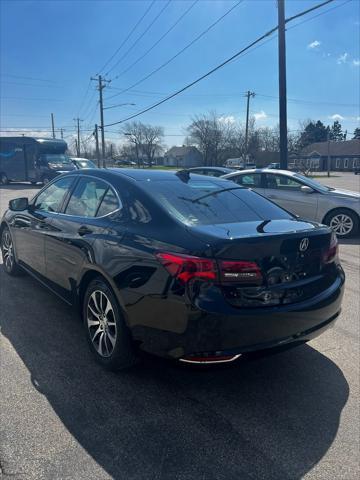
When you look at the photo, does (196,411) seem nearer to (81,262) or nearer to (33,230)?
(81,262)

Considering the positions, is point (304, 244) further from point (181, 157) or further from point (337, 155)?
point (181, 157)

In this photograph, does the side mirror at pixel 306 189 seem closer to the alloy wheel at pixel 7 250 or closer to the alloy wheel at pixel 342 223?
the alloy wheel at pixel 342 223

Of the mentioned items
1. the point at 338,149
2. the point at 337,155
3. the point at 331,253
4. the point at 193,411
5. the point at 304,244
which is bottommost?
the point at 193,411

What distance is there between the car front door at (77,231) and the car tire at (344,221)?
6.61 m

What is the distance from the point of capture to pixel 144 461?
2.17 m

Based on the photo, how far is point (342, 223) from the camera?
872 cm

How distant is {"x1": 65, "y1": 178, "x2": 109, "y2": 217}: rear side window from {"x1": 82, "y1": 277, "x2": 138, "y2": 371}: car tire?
0.75 m

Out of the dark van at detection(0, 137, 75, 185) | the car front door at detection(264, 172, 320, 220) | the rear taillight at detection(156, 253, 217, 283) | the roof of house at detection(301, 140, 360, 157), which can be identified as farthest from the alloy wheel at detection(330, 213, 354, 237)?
the roof of house at detection(301, 140, 360, 157)

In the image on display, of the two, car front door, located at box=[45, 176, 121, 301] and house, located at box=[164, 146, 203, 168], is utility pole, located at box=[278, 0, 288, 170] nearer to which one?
car front door, located at box=[45, 176, 121, 301]

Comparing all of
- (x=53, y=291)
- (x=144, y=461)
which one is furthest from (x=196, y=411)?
(x=53, y=291)

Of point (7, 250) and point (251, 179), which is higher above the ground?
point (251, 179)

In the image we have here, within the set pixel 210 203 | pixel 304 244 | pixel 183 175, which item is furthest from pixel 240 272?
pixel 183 175

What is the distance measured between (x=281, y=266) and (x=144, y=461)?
4.79ft

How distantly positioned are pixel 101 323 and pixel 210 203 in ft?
4.46
